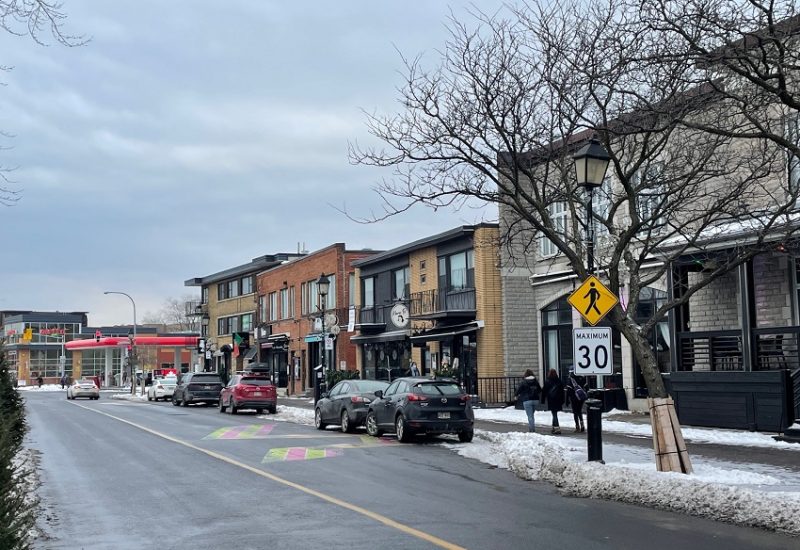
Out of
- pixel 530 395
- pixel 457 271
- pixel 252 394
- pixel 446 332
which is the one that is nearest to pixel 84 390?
pixel 252 394

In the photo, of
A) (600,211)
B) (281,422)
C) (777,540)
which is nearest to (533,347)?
(600,211)

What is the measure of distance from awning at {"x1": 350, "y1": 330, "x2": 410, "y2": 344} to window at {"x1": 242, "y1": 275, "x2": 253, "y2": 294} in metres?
21.8

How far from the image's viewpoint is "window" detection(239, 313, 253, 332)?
66400 millimetres

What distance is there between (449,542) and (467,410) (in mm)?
11861

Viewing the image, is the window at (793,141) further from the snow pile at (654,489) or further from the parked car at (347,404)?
the parked car at (347,404)

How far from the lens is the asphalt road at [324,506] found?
30.8 feet

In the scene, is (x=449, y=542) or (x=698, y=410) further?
(x=698, y=410)

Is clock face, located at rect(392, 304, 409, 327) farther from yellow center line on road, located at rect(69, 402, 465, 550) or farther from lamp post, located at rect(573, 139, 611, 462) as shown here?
lamp post, located at rect(573, 139, 611, 462)

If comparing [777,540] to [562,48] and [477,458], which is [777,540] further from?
[562,48]

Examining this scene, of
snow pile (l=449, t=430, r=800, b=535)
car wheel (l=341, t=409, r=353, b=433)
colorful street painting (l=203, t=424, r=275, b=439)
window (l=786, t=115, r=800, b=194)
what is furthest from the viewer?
car wheel (l=341, t=409, r=353, b=433)

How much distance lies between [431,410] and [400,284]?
71.9 feet

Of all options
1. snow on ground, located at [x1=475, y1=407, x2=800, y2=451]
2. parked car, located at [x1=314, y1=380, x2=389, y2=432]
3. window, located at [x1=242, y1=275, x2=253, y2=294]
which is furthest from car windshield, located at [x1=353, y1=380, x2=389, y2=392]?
window, located at [x1=242, y1=275, x2=253, y2=294]

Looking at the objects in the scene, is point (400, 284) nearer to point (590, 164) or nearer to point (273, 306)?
point (273, 306)

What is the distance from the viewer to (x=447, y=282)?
3778cm
